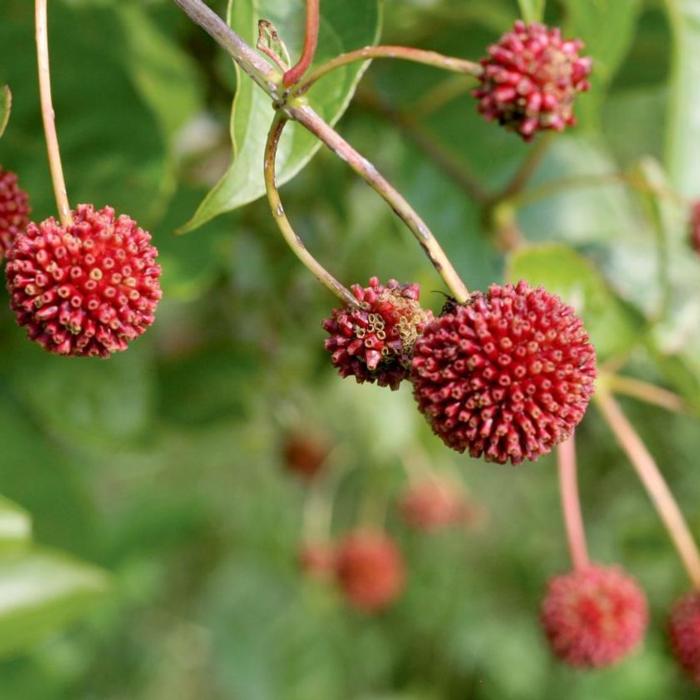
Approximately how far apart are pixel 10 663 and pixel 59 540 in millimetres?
343

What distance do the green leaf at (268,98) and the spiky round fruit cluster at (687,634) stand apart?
2.25 feet

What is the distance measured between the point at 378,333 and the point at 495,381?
0.26ft

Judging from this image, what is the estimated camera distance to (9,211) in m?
0.70

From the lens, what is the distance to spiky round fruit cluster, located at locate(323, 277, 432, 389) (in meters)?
0.66

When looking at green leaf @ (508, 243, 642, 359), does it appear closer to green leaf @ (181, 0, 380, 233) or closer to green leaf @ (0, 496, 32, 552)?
green leaf @ (181, 0, 380, 233)

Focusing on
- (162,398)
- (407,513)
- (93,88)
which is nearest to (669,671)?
(407,513)

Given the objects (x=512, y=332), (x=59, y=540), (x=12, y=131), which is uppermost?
(x=12, y=131)

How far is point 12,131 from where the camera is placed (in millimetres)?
1007

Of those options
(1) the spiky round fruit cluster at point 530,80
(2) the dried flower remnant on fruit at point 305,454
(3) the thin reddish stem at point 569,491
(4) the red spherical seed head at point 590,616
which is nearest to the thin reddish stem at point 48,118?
(1) the spiky round fruit cluster at point 530,80

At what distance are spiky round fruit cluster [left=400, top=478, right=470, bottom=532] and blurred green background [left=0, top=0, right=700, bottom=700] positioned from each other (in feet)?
0.21

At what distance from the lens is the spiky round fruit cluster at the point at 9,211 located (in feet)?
2.30

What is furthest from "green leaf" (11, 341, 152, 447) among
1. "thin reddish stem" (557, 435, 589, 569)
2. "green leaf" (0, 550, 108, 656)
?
"thin reddish stem" (557, 435, 589, 569)

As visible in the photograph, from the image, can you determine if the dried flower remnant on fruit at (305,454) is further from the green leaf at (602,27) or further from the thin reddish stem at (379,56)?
the thin reddish stem at (379,56)

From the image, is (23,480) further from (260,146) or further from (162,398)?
(260,146)
